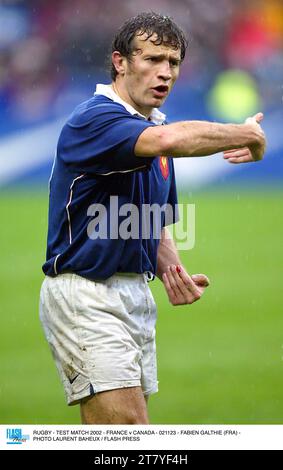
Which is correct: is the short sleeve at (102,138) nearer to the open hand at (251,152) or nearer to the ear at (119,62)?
the ear at (119,62)

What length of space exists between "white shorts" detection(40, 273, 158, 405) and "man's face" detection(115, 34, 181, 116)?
0.74 m

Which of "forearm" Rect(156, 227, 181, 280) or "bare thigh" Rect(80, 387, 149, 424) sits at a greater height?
"forearm" Rect(156, 227, 181, 280)

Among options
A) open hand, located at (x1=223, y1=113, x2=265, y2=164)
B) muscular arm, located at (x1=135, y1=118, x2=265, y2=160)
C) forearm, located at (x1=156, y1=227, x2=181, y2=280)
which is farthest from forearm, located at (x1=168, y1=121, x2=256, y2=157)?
forearm, located at (x1=156, y1=227, x2=181, y2=280)

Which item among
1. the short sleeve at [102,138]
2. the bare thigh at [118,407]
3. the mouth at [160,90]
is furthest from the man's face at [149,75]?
the bare thigh at [118,407]

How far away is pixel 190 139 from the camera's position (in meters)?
3.91

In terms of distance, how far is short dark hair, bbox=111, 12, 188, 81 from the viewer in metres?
4.34

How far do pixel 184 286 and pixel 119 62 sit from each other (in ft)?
3.31

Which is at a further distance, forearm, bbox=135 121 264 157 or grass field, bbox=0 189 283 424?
grass field, bbox=0 189 283 424

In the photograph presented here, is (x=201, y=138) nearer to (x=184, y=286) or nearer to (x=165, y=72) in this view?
(x=165, y=72)

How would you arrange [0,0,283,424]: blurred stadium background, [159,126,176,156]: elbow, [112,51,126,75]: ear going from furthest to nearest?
1. [0,0,283,424]: blurred stadium background
2. [112,51,126,75]: ear
3. [159,126,176,156]: elbow

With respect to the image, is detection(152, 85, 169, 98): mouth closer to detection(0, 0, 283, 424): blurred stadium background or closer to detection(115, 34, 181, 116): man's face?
detection(115, 34, 181, 116): man's face

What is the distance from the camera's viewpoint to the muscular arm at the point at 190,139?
389 cm

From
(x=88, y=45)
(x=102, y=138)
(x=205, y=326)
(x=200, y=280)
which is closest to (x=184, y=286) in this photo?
(x=200, y=280)

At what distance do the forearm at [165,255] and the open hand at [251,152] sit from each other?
1.88 feet
